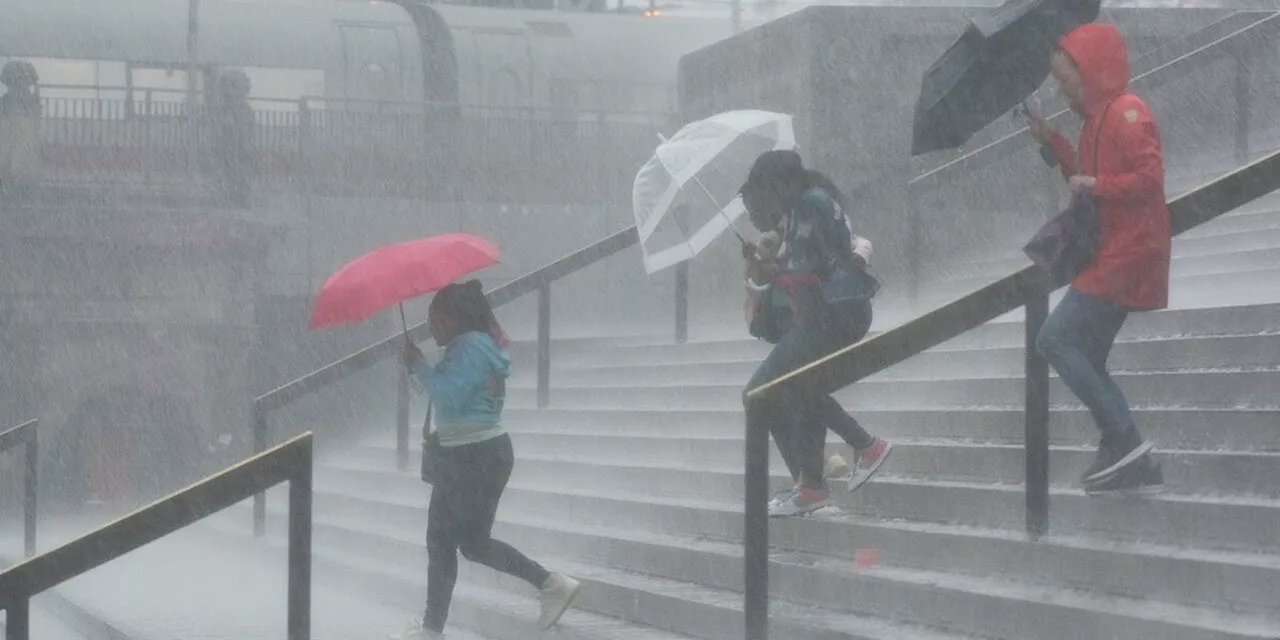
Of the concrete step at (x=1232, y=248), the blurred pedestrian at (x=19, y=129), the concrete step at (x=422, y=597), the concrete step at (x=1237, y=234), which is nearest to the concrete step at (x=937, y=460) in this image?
the concrete step at (x=422, y=597)

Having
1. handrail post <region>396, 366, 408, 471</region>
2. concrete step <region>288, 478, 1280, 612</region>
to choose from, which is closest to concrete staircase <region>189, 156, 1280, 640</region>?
concrete step <region>288, 478, 1280, 612</region>

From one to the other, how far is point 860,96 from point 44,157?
36.5 feet

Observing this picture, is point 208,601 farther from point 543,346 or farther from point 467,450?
point 467,450

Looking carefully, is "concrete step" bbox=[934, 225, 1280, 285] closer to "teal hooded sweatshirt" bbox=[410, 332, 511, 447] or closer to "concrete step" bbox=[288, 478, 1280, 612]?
"concrete step" bbox=[288, 478, 1280, 612]

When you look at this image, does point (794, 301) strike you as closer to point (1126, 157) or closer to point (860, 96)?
point (1126, 157)

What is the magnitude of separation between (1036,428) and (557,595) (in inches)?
89.4

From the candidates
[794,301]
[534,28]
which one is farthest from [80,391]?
[794,301]

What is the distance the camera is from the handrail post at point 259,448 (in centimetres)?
1216

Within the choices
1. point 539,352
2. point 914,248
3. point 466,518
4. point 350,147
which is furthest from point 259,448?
point 350,147

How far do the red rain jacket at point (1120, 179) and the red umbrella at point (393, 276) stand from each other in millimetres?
2469

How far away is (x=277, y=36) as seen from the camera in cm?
2450

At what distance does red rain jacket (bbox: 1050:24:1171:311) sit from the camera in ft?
18.8

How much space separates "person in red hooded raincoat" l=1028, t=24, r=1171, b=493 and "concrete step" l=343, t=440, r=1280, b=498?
0.77ft

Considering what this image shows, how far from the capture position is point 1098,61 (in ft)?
19.2
